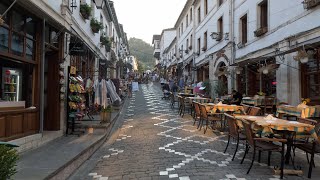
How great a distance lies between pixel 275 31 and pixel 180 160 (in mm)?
7416

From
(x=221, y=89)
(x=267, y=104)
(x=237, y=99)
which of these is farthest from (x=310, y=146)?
(x=221, y=89)

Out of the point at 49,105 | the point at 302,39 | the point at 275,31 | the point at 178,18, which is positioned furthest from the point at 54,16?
the point at 178,18

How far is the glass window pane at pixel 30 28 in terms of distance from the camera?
6.59 metres

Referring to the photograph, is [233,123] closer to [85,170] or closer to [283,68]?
[85,170]

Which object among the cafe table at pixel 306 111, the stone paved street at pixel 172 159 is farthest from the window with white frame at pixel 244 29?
the stone paved street at pixel 172 159

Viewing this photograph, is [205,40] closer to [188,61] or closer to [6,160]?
[188,61]

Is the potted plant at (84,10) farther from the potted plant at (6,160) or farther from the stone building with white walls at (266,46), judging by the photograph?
the potted plant at (6,160)

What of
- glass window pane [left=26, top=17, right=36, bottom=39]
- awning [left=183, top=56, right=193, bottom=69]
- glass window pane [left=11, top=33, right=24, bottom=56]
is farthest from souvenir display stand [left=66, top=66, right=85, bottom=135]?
awning [left=183, top=56, right=193, bottom=69]

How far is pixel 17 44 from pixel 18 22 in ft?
1.51

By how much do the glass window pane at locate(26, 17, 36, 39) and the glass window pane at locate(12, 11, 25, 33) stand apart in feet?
0.74

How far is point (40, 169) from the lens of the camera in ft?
15.6

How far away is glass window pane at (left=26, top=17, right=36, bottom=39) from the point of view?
6594 mm

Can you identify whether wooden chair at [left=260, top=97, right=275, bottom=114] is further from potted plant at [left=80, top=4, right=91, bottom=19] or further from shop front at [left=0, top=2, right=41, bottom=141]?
shop front at [left=0, top=2, right=41, bottom=141]

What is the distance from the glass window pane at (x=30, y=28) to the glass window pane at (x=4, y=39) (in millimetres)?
892
